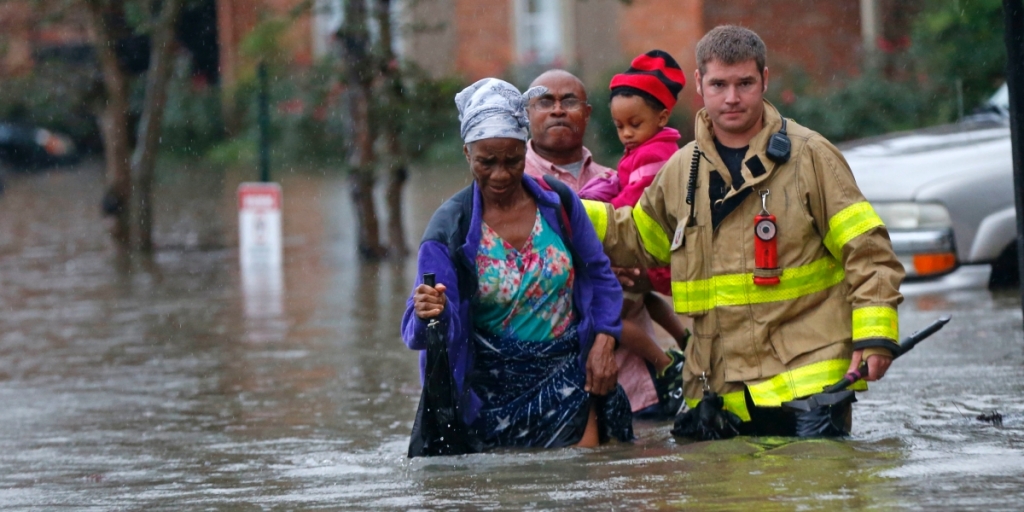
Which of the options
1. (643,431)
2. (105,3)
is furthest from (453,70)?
(643,431)

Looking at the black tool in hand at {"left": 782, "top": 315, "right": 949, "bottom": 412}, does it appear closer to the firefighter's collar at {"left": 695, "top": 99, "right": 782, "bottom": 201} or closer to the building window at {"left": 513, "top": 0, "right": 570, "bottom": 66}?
the firefighter's collar at {"left": 695, "top": 99, "right": 782, "bottom": 201}

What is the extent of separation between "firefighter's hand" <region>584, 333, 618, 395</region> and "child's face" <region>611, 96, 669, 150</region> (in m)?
1.07

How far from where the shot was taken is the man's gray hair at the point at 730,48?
19.4 feet

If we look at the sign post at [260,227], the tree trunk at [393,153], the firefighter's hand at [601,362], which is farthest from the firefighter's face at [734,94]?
the sign post at [260,227]

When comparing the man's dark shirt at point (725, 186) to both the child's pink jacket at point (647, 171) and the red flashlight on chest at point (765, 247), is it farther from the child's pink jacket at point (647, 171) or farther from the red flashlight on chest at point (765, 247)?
the child's pink jacket at point (647, 171)

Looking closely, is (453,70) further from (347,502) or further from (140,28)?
(347,502)

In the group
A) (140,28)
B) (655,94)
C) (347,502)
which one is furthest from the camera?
(140,28)

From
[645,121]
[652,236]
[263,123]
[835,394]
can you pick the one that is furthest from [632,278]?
[263,123]

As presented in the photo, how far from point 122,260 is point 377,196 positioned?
716cm

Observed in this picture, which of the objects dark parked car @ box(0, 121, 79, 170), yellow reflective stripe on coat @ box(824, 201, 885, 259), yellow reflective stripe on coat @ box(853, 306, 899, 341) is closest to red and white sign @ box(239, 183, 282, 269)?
yellow reflective stripe on coat @ box(824, 201, 885, 259)

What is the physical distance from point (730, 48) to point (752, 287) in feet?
2.95

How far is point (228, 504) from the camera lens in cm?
568

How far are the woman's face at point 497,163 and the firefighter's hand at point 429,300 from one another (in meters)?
0.48

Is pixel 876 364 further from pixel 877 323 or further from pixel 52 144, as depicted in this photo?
pixel 52 144
